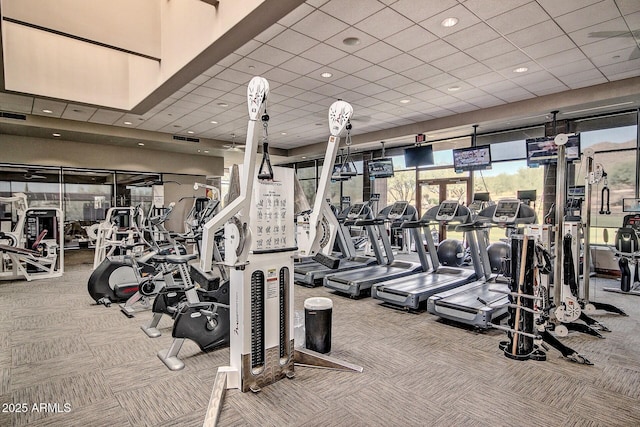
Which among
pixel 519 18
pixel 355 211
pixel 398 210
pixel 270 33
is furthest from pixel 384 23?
pixel 355 211

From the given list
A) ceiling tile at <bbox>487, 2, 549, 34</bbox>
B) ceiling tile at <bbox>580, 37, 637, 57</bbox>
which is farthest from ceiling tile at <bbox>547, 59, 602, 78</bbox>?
ceiling tile at <bbox>487, 2, 549, 34</bbox>

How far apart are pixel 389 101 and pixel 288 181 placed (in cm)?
469

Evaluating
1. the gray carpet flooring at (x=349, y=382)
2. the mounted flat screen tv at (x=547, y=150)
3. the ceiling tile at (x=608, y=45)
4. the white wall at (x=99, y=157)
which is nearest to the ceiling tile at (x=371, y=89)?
the ceiling tile at (x=608, y=45)

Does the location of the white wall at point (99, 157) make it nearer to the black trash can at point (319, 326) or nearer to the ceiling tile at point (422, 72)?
the ceiling tile at point (422, 72)

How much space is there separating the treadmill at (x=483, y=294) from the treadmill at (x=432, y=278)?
20 cm

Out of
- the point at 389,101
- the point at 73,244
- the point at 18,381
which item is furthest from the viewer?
the point at 73,244

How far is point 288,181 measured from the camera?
3.11m

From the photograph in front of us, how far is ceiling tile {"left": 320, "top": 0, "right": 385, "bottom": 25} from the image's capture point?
12.0 ft

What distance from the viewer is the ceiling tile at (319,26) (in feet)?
12.8

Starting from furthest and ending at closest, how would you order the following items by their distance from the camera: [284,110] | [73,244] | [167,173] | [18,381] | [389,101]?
1. [167,173]
2. [73,244]
3. [284,110]
4. [389,101]
5. [18,381]

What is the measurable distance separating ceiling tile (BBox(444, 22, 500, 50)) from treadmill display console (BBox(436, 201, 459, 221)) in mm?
2476

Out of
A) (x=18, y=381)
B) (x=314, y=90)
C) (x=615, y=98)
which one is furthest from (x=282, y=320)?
(x=615, y=98)

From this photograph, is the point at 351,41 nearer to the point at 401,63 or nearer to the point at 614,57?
the point at 401,63

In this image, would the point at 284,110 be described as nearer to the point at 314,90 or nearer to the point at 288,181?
the point at 314,90
